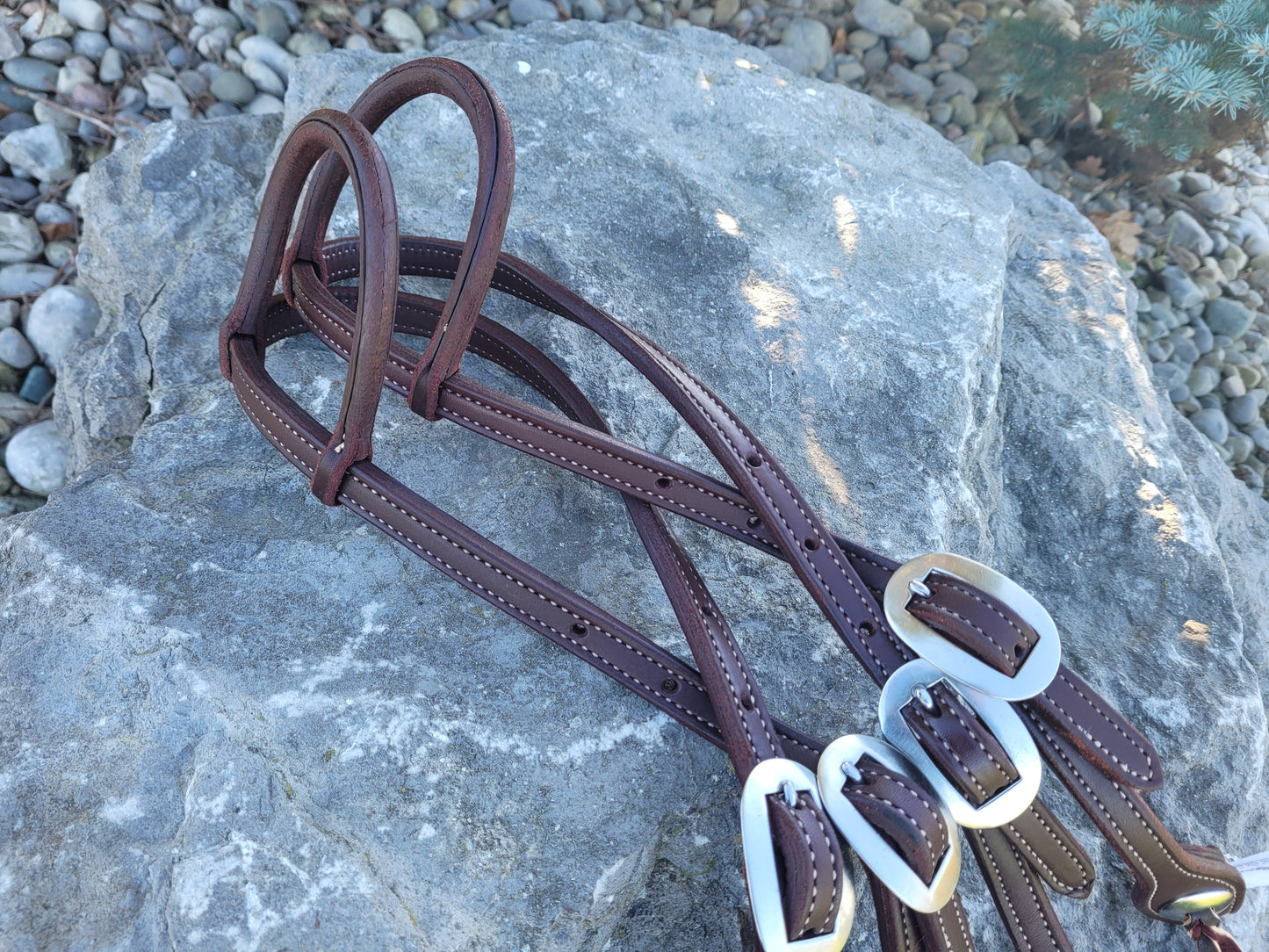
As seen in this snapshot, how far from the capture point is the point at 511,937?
4.90ft

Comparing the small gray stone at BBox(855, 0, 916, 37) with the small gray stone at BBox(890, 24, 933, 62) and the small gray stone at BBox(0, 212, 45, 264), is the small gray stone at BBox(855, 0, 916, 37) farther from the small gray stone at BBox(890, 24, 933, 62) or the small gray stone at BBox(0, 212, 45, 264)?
the small gray stone at BBox(0, 212, 45, 264)

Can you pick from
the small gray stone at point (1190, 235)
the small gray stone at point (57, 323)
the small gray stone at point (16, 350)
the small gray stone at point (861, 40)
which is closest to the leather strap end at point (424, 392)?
the small gray stone at point (57, 323)

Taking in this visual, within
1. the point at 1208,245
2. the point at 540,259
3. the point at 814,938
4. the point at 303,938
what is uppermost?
the point at 1208,245

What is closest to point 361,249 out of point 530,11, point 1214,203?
point 530,11

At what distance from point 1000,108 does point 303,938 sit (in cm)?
506

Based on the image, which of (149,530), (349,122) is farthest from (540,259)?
(149,530)

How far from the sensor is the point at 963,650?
152 cm

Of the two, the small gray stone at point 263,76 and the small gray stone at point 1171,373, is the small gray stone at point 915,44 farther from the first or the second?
the small gray stone at point 263,76

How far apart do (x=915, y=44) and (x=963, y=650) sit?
14.1ft

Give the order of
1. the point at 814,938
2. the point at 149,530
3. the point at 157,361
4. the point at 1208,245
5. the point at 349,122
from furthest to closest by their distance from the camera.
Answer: the point at 1208,245 → the point at 157,361 → the point at 149,530 → the point at 349,122 → the point at 814,938

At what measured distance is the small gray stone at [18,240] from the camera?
10.6 ft

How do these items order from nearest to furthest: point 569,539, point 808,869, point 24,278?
point 808,869, point 569,539, point 24,278

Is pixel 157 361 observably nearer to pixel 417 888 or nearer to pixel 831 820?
pixel 417 888

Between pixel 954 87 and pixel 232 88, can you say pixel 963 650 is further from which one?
pixel 954 87
